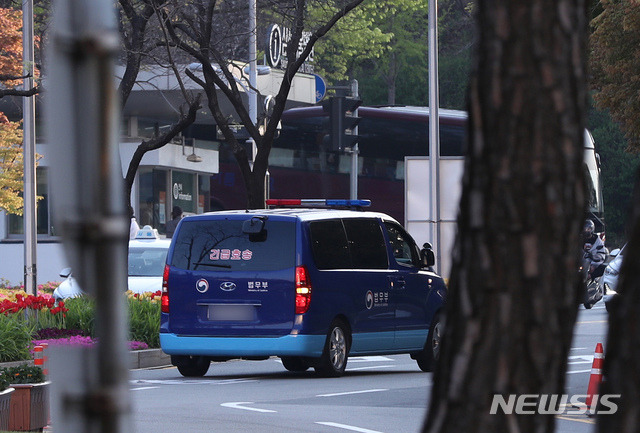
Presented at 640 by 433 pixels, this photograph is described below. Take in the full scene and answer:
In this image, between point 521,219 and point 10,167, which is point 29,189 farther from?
point 521,219

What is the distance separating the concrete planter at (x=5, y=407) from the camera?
9719 mm

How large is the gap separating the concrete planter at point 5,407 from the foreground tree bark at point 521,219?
23.6 ft

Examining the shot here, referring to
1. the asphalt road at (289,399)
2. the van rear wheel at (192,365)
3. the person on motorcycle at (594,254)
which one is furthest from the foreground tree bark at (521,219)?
the person on motorcycle at (594,254)

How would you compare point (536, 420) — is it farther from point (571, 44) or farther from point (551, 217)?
point (571, 44)

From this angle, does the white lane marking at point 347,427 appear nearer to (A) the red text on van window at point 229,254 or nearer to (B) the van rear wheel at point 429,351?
(A) the red text on van window at point 229,254

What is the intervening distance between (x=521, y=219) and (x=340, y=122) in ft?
61.8

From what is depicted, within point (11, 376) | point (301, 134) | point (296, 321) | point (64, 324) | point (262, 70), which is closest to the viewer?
point (11, 376)

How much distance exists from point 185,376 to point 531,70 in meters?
12.5

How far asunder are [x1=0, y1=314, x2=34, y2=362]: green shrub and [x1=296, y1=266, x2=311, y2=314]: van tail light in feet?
12.0

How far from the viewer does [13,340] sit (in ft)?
50.9

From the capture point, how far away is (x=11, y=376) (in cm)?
1003

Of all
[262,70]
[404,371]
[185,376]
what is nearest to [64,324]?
[185,376]

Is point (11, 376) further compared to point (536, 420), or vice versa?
point (11, 376)

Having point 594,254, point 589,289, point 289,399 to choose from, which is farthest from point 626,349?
point 594,254
